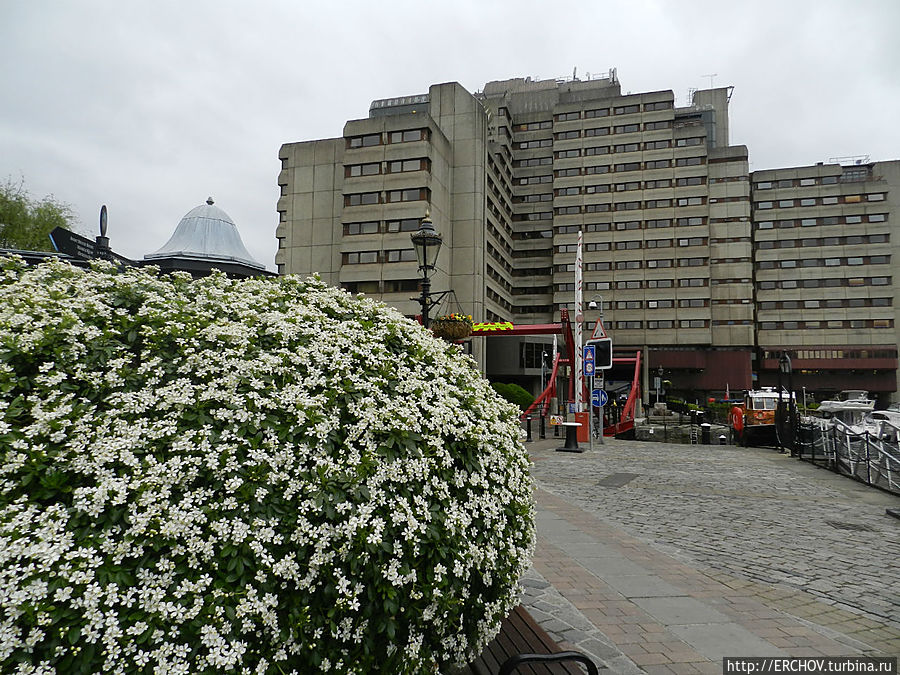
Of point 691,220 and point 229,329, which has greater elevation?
point 691,220

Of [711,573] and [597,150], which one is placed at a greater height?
[597,150]

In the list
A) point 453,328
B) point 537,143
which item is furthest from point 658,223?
point 453,328

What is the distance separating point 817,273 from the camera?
6266cm

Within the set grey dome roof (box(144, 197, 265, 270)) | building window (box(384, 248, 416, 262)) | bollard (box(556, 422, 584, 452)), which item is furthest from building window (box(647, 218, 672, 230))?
bollard (box(556, 422, 584, 452))

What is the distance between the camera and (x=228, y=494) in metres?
2.04

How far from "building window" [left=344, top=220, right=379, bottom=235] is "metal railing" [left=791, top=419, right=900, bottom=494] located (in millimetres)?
36393

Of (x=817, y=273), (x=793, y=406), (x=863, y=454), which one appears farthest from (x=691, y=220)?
(x=863, y=454)

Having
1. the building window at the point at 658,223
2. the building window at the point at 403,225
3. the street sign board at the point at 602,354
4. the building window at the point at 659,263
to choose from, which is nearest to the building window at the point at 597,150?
the building window at the point at 658,223

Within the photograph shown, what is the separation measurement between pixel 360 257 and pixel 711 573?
43.8 metres

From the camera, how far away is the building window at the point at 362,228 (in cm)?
4691

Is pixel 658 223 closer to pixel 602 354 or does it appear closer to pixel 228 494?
pixel 602 354

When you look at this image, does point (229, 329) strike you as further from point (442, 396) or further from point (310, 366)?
point (442, 396)

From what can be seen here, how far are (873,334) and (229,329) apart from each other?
247ft

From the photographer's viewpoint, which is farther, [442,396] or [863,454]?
[863,454]
